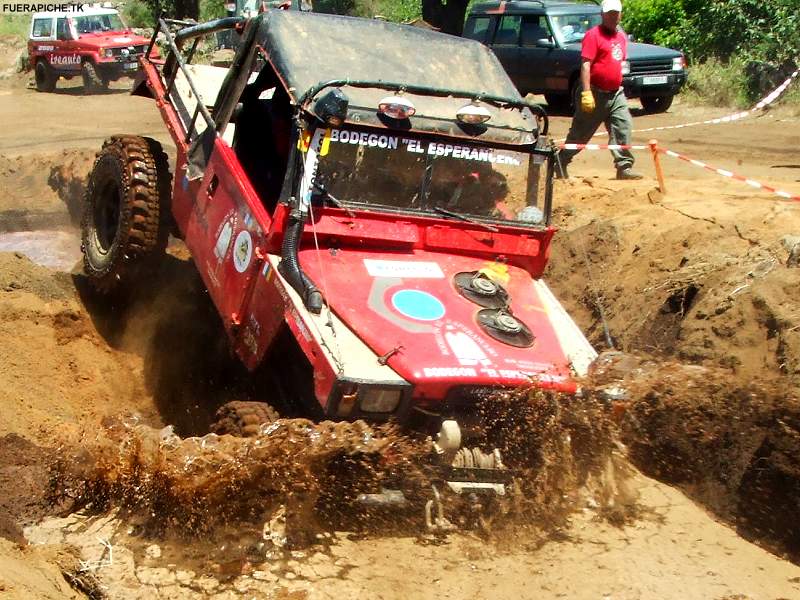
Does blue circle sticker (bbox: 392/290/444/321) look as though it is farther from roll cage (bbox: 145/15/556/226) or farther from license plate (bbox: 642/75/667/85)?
license plate (bbox: 642/75/667/85)

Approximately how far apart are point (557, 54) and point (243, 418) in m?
12.4

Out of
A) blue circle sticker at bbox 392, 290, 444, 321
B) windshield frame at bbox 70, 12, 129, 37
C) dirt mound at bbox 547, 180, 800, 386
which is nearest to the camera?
blue circle sticker at bbox 392, 290, 444, 321

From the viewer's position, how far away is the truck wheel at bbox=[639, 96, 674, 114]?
1666cm

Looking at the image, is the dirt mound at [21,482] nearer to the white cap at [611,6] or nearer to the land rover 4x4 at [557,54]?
the white cap at [611,6]

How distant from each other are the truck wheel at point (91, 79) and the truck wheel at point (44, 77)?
104 centimetres

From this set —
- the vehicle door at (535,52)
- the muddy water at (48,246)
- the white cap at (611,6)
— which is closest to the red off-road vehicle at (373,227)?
the muddy water at (48,246)

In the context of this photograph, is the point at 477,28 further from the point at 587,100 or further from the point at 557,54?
the point at 587,100

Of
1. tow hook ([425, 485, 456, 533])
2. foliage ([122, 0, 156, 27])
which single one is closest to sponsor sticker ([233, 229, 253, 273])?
tow hook ([425, 485, 456, 533])

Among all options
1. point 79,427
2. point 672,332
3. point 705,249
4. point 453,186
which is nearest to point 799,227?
point 705,249

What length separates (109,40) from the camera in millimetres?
21594

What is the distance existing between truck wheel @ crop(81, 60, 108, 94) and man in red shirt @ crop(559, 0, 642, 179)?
13.9m

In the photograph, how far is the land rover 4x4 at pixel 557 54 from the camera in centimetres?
1606

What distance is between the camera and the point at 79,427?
5711 millimetres

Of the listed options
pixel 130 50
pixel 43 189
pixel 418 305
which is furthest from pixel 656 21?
pixel 418 305
